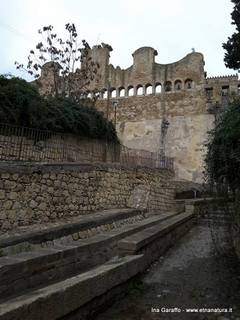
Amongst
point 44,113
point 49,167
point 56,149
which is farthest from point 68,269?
point 44,113

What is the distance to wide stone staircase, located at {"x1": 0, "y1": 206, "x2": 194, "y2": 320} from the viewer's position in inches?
109

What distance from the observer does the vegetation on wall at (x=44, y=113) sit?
11382mm

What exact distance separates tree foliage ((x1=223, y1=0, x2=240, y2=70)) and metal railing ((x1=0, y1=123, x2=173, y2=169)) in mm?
6211

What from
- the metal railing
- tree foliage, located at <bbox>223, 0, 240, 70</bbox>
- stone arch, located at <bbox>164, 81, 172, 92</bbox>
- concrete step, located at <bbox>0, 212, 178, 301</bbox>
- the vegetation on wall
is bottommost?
concrete step, located at <bbox>0, 212, 178, 301</bbox>

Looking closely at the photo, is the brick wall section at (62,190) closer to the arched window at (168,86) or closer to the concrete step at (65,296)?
the concrete step at (65,296)

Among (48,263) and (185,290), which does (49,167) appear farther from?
(185,290)

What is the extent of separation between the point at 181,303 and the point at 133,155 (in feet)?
36.3

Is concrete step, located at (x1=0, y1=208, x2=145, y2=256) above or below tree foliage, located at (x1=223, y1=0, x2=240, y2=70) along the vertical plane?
below

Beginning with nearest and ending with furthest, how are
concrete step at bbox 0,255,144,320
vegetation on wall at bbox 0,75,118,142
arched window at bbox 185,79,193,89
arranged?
concrete step at bbox 0,255,144,320 → vegetation on wall at bbox 0,75,118,142 → arched window at bbox 185,79,193,89

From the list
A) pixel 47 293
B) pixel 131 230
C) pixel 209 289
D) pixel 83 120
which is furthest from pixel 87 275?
pixel 83 120

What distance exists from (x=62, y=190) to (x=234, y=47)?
21.8 feet

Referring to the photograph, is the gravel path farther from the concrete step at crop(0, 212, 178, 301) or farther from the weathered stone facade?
the weathered stone facade

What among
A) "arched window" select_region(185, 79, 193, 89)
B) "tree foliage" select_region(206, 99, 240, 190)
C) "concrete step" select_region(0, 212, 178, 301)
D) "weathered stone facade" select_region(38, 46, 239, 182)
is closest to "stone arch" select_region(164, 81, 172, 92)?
"weathered stone facade" select_region(38, 46, 239, 182)

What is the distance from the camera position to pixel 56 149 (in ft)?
36.8
